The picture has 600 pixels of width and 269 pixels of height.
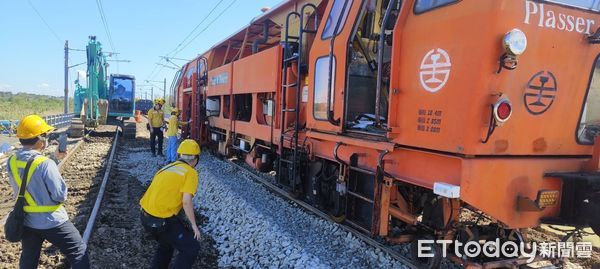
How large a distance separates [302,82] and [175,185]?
3.28 m

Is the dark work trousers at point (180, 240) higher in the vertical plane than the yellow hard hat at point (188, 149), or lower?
lower

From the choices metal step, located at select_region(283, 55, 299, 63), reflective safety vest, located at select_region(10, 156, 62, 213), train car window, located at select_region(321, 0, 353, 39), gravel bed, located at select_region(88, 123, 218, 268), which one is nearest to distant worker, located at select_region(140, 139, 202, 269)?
reflective safety vest, located at select_region(10, 156, 62, 213)

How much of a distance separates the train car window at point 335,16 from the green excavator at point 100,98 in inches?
574

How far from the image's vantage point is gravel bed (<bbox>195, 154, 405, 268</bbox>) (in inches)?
183

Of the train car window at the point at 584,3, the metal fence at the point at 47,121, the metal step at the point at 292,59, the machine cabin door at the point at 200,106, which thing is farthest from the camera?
the metal fence at the point at 47,121

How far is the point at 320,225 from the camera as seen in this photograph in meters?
5.79

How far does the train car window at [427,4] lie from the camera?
361 cm

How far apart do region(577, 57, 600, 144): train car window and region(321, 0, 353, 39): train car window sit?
2.59 metres

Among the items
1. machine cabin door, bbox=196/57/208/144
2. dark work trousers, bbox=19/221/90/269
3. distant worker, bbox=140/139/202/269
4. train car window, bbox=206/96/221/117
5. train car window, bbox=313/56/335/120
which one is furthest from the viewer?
machine cabin door, bbox=196/57/208/144

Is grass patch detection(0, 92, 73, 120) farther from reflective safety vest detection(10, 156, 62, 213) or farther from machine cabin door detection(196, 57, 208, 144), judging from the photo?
reflective safety vest detection(10, 156, 62, 213)

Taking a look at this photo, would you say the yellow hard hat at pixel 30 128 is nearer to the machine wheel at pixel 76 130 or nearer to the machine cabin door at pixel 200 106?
the machine cabin door at pixel 200 106

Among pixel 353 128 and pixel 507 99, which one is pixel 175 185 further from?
pixel 507 99

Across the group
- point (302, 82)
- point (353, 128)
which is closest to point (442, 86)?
point (353, 128)

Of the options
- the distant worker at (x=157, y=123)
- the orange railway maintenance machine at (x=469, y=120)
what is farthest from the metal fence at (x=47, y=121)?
the orange railway maintenance machine at (x=469, y=120)
